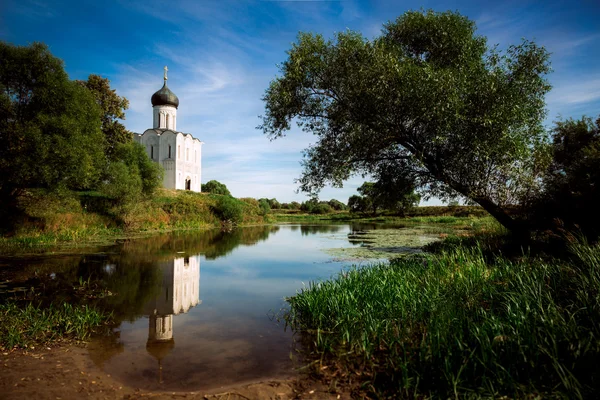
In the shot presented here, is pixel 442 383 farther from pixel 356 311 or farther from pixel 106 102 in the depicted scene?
pixel 106 102

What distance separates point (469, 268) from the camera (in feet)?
22.8

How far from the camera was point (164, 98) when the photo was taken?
48719mm

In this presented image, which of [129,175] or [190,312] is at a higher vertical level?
[129,175]

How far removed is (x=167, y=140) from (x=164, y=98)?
6.07 m

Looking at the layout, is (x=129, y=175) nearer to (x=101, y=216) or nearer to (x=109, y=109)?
(x=101, y=216)

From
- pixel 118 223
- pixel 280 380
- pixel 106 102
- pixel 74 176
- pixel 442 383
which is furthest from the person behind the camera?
pixel 106 102

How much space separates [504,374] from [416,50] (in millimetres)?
11915

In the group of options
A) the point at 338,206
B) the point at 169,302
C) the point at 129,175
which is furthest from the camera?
the point at 338,206

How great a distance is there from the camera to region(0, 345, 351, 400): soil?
3740 mm

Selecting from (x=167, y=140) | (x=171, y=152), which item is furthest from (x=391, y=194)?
(x=167, y=140)

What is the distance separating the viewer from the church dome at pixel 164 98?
48375 mm

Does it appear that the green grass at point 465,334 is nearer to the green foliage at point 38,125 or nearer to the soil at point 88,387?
the soil at point 88,387

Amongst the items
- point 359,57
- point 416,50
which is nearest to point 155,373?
point 359,57

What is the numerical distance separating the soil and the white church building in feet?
155
